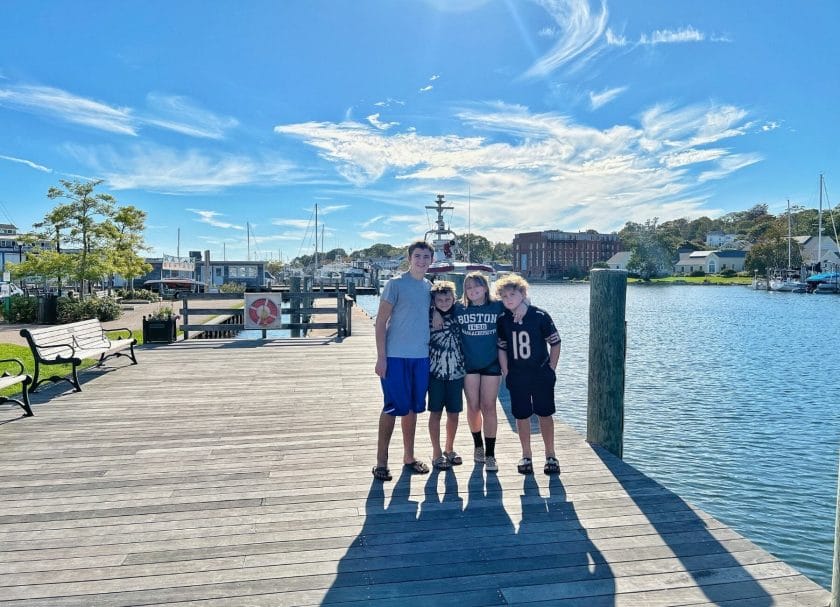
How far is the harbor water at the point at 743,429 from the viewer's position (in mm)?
6398

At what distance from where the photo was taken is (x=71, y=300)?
18609mm

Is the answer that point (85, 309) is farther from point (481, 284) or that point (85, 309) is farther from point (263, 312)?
point (481, 284)

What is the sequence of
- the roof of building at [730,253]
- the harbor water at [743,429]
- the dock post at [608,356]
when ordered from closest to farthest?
the dock post at [608,356] → the harbor water at [743,429] → the roof of building at [730,253]

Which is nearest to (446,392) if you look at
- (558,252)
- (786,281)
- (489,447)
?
(489,447)

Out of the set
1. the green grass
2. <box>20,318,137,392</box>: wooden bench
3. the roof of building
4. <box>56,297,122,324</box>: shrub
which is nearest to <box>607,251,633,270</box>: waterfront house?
the roof of building

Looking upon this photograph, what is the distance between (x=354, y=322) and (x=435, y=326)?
14063 millimetres

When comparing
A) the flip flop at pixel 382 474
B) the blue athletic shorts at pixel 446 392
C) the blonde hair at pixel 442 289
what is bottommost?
the flip flop at pixel 382 474

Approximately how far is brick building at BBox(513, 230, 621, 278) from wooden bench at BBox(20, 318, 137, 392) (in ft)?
395

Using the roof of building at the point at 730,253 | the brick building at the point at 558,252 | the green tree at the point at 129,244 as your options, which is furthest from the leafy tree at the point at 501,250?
the green tree at the point at 129,244

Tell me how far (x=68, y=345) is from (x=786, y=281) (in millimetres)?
85558

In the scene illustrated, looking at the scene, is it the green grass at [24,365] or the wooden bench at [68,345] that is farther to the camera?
the green grass at [24,365]

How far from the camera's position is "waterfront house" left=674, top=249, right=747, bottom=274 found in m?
107

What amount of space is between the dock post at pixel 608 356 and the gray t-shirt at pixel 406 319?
74.6 inches

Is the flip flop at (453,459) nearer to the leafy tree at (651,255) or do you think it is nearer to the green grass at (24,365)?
the green grass at (24,365)
